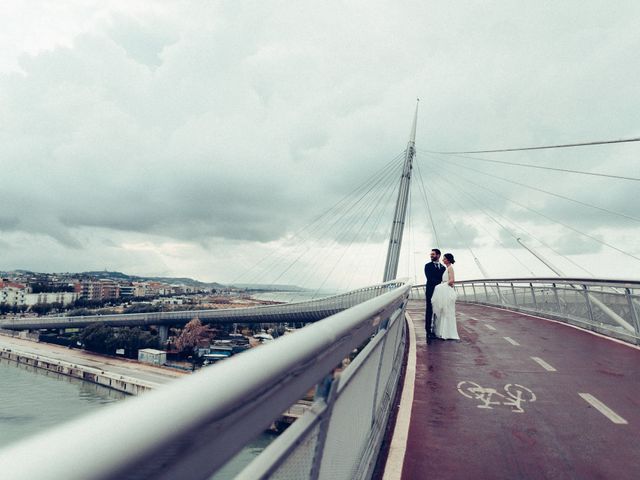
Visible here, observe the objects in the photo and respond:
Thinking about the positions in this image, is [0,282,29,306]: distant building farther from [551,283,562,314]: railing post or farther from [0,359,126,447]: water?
[551,283,562,314]: railing post

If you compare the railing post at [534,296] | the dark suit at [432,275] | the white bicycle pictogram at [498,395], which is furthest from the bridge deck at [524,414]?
the railing post at [534,296]

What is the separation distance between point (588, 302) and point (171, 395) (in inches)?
541

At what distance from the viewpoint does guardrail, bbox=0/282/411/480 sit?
659mm

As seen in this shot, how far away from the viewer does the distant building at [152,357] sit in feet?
200

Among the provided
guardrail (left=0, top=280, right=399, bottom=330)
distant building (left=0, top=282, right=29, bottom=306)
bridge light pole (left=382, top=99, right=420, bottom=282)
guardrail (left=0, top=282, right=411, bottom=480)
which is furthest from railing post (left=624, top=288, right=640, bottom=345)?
distant building (left=0, top=282, right=29, bottom=306)

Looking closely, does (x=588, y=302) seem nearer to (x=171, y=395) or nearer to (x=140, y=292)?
(x=171, y=395)

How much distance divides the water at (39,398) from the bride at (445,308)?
1445 inches

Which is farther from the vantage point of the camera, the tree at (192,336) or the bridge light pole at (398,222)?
the tree at (192,336)

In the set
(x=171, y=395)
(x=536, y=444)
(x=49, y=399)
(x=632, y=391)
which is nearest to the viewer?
(x=171, y=395)

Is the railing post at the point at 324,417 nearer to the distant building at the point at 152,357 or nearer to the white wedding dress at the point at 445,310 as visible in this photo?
the white wedding dress at the point at 445,310

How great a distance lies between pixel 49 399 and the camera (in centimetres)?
5075

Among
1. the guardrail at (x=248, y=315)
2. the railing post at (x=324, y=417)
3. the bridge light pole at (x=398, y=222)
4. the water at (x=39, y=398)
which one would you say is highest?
the bridge light pole at (x=398, y=222)

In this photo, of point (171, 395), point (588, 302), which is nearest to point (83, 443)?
point (171, 395)

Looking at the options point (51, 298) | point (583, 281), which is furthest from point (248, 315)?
point (51, 298)
